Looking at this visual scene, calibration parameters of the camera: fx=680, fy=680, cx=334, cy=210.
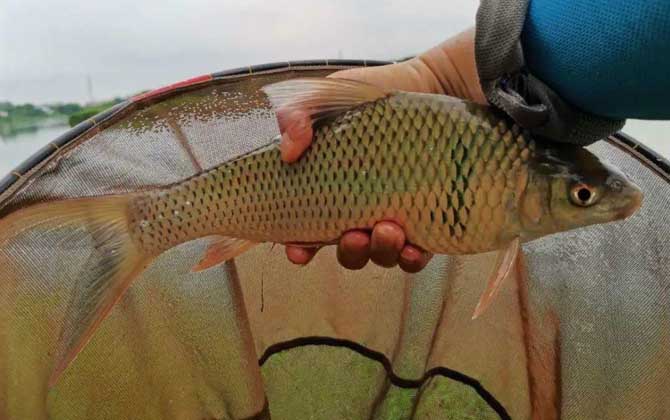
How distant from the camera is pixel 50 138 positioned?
104 inches

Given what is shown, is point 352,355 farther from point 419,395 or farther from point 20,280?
point 20,280

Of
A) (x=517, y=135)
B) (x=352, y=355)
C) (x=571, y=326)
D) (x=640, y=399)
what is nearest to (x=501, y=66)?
(x=517, y=135)

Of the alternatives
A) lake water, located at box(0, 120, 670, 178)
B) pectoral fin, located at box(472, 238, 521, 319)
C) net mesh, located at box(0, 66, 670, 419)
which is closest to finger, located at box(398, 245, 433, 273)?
pectoral fin, located at box(472, 238, 521, 319)

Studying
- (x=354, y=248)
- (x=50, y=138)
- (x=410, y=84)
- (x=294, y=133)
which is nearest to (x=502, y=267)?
(x=354, y=248)

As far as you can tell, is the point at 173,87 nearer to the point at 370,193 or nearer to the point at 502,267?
the point at 370,193

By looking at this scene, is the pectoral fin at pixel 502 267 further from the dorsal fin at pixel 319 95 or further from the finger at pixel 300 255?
the finger at pixel 300 255

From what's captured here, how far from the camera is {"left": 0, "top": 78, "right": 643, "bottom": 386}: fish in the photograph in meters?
1.02

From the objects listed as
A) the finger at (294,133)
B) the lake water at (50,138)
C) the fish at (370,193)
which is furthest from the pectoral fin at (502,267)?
the lake water at (50,138)

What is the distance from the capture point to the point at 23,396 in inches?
57.9

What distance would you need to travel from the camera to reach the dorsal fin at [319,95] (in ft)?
3.43

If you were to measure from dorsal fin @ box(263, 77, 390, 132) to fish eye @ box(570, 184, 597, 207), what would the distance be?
12.6 inches

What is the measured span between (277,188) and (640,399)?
958 mm

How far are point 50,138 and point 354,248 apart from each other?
190 centimetres

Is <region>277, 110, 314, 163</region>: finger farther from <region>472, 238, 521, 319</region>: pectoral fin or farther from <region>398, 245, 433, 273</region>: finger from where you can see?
<region>472, 238, 521, 319</region>: pectoral fin
